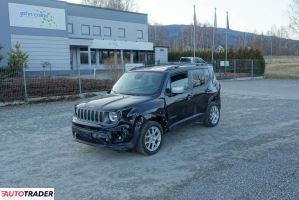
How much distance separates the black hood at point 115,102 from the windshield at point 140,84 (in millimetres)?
320

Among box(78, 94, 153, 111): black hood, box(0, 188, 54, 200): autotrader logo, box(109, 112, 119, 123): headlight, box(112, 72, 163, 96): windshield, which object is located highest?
box(112, 72, 163, 96): windshield

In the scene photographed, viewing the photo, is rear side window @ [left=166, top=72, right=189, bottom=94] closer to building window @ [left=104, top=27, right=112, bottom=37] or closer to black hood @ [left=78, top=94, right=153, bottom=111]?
black hood @ [left=78, top=94, right=153, bottom=111]

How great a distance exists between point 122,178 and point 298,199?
2565 mm

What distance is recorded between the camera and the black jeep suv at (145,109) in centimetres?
574

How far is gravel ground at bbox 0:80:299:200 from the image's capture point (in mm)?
4465

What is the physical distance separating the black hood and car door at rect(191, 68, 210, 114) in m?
1.73

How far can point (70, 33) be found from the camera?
→ 130 feet

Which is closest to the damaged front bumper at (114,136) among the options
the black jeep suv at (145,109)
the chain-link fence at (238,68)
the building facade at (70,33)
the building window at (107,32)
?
the black jeep suv at (145,109)

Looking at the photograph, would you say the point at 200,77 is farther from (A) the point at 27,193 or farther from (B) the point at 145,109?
(A) the point at 27,193

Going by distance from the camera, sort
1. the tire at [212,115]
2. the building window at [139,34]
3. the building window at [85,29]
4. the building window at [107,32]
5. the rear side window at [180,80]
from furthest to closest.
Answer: the building window at [139,34] → the building window at [107,32] → the building window at [85,29] → the tire at [212,115] → the rear side window at [180,80]

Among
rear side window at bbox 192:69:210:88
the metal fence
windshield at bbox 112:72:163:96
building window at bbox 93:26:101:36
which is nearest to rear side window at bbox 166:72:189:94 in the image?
windshield at bbox 112:72:163:96

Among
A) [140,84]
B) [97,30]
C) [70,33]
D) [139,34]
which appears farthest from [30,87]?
[139,34]

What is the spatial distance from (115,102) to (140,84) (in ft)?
3.56

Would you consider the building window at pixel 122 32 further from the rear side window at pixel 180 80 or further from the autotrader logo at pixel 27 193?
the autotrader logo at pixel 27 193
